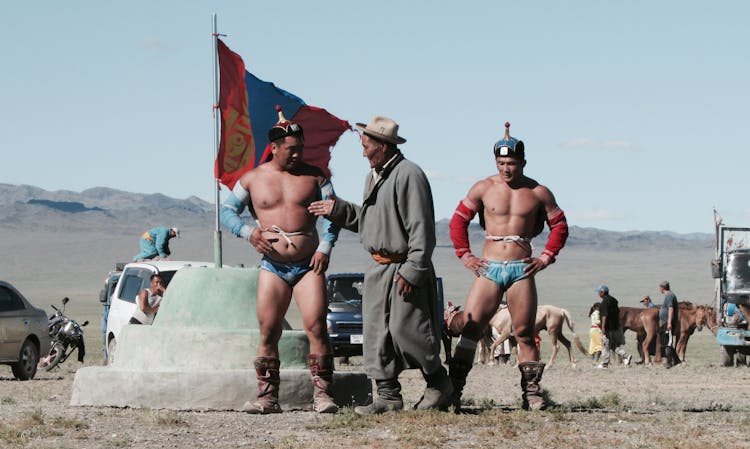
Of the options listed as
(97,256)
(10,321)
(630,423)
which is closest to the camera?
(630,423)

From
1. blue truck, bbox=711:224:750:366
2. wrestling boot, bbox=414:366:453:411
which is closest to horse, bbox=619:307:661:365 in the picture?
blue truck, bbox=711:224:750:366

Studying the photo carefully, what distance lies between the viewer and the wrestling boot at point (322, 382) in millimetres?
10328

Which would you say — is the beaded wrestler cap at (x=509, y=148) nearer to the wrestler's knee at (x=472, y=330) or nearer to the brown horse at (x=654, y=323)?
the wrestler's knee at (x=472, y=330)

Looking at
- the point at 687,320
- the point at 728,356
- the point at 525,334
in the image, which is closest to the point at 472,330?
the point at 525,334

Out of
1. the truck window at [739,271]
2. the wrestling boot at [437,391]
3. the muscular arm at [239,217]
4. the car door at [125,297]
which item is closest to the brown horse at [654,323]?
the truck window at [739,271]

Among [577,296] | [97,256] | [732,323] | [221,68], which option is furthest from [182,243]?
[221,68]

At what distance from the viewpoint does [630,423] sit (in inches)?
389

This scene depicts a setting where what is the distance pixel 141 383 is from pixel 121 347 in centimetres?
68

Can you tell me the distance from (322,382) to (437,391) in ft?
2.94

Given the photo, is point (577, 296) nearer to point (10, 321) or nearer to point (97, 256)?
point (97, 256)

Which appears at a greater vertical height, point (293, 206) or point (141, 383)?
point (293, 206)

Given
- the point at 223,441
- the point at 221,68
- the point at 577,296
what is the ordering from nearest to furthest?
1. the point at 223,441
2. the point at 221,68
3. the point at 577,296

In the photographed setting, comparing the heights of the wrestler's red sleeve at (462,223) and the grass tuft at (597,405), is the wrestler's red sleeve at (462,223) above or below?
above

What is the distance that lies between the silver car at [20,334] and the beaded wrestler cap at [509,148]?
10301 millimetres
